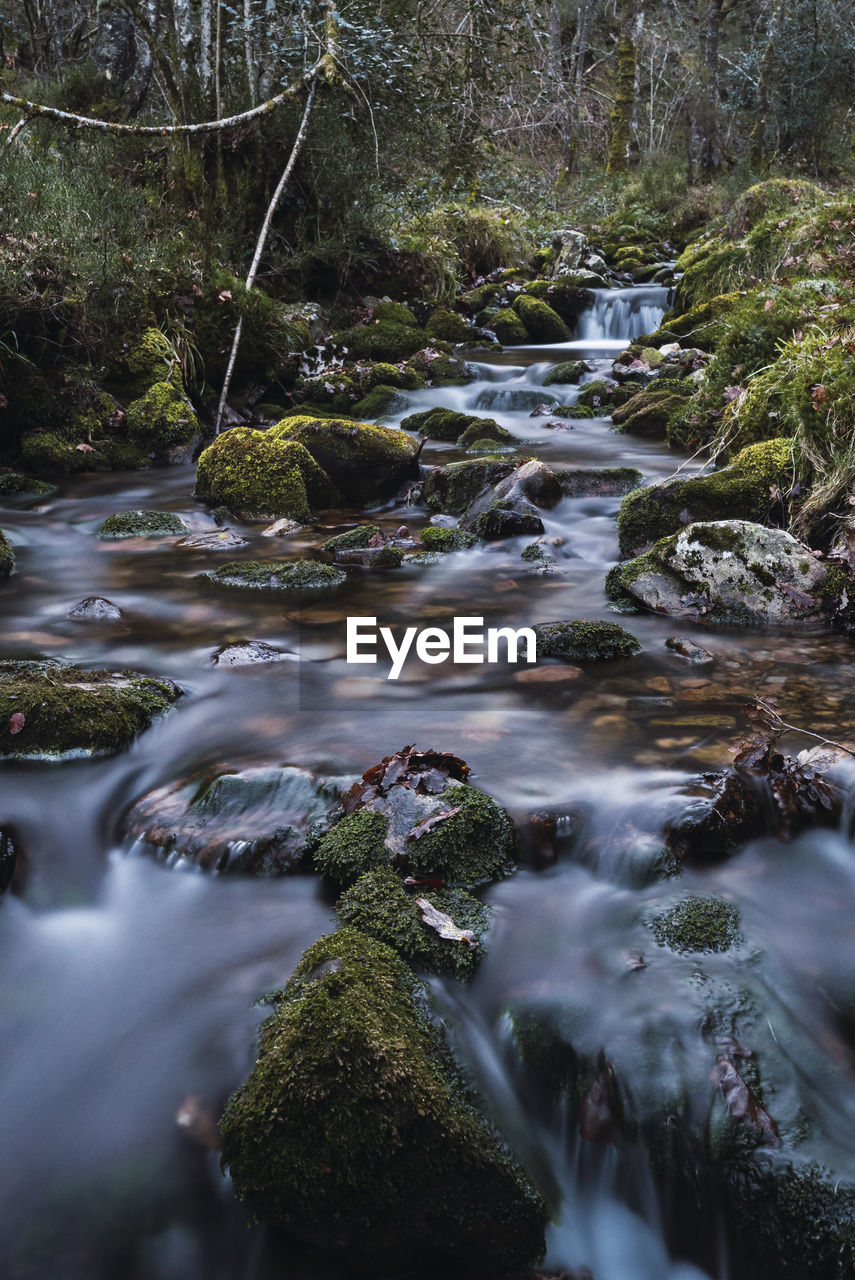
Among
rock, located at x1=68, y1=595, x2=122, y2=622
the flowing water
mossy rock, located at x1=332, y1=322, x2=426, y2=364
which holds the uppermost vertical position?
mossy rock, located at x1=332, y1=322, x2=426, y2=364

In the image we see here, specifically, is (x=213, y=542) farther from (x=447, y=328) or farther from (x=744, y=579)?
(x=447, y=328)

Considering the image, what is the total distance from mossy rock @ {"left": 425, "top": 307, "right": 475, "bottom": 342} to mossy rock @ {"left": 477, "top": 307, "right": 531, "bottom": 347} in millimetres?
705

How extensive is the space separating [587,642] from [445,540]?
2108 mm

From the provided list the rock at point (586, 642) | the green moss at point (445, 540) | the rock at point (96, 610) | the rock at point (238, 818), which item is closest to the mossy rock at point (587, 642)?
the rock at point (586, 642)

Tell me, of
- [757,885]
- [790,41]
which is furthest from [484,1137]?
[790,41]

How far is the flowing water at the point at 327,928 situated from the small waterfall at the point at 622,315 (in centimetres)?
1137

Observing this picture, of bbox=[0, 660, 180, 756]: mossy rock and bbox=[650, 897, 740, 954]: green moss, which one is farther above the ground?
bbox=[0, 660, 180, 756]: mossy rock

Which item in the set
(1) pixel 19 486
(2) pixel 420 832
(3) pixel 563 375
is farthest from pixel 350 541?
(3) pixel 563 375

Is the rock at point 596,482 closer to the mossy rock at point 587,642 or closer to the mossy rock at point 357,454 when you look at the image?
the mossy rock at point 357,454

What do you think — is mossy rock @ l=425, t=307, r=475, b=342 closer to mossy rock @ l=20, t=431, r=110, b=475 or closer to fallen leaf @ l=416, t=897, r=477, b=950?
mossy rock @ l=20, t=431, r=110, b=475

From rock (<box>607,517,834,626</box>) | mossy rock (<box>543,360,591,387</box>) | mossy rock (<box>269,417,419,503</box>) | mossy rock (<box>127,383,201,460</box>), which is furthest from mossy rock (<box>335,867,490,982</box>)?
mossy rock (<box>543,360,591,387</box>)

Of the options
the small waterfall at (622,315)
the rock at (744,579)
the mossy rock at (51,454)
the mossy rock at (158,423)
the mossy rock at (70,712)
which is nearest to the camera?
the mossy rock at (70,712)

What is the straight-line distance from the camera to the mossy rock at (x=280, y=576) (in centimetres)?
568

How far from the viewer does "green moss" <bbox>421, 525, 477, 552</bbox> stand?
632cm
